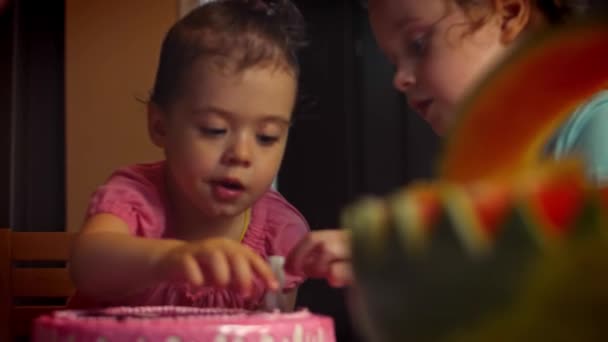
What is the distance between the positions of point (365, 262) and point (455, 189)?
22 mm

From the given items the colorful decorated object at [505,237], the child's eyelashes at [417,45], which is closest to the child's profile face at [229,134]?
the child's eyelashes at [417,45]

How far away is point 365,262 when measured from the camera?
4.9 inches

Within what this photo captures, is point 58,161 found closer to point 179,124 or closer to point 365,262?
point 179,124

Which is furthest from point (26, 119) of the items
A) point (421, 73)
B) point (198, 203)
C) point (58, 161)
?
point (421, 73)

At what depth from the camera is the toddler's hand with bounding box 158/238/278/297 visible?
0.23 metres

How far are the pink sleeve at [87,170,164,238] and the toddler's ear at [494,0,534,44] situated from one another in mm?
198

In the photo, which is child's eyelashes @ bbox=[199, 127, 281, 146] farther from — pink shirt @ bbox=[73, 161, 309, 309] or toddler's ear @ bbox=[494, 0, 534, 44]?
toddler's ear @ bbox=[494, 0, 534, 44]

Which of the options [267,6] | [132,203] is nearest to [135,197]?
[132,203]

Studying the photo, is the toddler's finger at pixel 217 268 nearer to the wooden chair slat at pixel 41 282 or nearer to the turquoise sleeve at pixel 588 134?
the turquoise sleeve at pixel 588 134

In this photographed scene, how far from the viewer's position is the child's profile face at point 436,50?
23cm

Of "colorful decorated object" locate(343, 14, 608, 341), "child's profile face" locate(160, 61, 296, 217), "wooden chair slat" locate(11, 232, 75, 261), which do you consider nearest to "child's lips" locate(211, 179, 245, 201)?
"child's profile face" locate(160, 61, 296, 217)

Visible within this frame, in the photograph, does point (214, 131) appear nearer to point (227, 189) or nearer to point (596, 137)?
point (227, 189)

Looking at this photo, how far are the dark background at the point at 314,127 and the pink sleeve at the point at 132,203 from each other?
50 millimetres

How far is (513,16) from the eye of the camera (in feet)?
0.74
